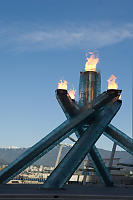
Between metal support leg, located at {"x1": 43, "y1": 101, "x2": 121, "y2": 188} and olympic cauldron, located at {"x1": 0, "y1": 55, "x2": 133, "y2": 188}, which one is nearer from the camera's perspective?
metal support leg, located at {"x1": 43, "y1": 101, "x2": 121, "y2": 188}

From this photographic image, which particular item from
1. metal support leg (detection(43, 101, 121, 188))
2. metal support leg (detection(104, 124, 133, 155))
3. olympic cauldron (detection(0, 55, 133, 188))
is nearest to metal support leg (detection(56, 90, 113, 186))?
olympic cauldron (detection(0, 55, 133, 188))

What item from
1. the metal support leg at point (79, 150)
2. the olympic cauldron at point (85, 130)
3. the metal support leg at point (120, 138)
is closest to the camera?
the metal support leg at point (79, 150)

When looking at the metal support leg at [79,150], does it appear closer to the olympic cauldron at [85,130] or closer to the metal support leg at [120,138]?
the olympic cauldron at [85,130]

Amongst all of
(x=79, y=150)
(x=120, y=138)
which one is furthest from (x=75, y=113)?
(x=79, y=150)

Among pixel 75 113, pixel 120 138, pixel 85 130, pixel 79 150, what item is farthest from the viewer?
pixel 120 138

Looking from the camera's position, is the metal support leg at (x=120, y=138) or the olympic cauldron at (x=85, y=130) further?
the metal support leg at (x=120, y=138)

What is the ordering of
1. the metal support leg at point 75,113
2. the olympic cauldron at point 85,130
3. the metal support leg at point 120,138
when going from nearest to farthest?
the olympic cauldron at point 85,130 → the metal support leg at point 75,113 → the metal support leg at point 120,138

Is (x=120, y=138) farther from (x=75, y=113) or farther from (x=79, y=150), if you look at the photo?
(x=79, y=150)

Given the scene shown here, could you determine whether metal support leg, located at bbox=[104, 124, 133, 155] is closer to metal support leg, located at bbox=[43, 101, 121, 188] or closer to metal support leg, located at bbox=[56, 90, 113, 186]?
metal support leg, located at bbox=[56, 90, 113, 186]

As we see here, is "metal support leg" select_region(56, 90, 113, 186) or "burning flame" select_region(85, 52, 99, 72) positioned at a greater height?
"burning flame" select_region(85, 52, 99, 72)

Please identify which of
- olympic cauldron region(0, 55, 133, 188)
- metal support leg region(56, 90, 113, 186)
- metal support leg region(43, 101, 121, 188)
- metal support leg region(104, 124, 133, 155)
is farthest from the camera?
metal support leg region(104, 124, 133, 155)

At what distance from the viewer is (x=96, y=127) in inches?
1142

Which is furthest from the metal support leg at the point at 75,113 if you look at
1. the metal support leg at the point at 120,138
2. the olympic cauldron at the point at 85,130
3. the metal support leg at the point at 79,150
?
the metal support leg at the point at 79,150

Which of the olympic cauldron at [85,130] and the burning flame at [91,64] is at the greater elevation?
the burning flame at [91,64]
